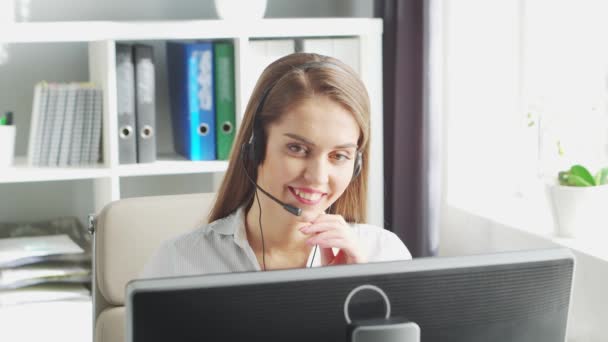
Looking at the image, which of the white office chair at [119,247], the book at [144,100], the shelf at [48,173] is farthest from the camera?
the book at [144,100]

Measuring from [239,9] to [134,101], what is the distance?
0.40m

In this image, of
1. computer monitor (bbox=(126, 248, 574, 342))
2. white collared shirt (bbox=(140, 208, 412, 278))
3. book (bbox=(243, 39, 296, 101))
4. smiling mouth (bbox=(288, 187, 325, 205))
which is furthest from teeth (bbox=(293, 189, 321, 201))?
book (bbox=(243, 39, 296, 101))

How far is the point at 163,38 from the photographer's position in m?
2.42

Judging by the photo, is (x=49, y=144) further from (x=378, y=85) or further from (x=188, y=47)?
(x=378, y=85)

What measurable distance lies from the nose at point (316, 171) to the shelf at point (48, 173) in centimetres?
123

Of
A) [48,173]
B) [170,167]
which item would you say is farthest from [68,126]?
[170,167]

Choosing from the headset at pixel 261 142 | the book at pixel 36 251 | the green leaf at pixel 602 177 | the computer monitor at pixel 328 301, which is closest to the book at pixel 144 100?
the book at pixel 36 251

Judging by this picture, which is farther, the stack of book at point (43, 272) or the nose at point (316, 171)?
the stack of book at point (43, 272)

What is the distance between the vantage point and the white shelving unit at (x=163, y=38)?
2.37 meters

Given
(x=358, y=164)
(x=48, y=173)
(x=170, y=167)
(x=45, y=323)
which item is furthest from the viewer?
(x=170, y=167)

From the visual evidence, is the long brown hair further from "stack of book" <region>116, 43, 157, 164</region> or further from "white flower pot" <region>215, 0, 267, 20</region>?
"white flower pot" <region>215, 0, 267, 20</region>

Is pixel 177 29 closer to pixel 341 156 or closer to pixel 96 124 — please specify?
pixel 96 124

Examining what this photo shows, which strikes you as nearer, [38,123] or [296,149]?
[296,149]

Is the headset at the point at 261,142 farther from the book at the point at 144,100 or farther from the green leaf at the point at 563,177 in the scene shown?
the book at the point at 144,100
